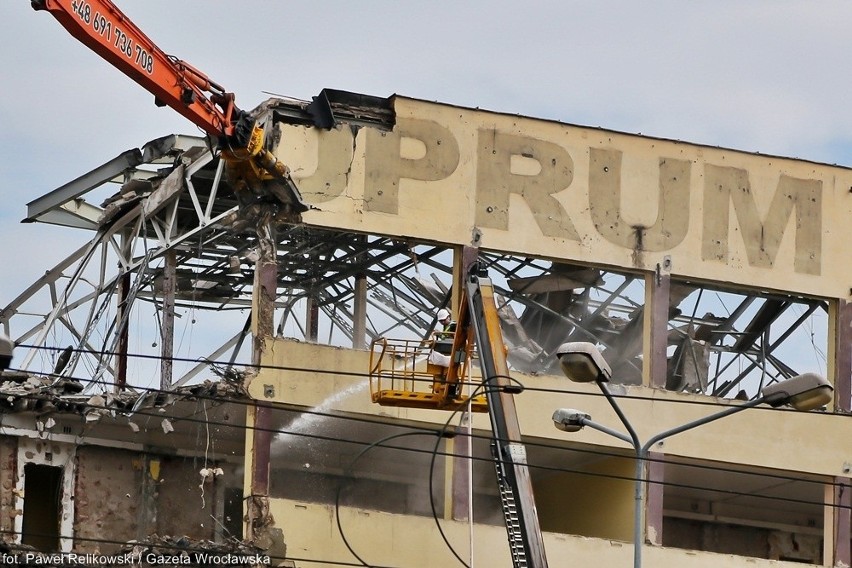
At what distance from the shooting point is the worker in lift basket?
30.7 m

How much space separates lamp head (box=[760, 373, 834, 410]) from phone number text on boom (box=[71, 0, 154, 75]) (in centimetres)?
1068

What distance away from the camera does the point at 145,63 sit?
94.5 ft

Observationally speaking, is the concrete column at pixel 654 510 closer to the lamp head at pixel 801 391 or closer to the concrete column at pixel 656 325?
the concrete column at pixel 656 325

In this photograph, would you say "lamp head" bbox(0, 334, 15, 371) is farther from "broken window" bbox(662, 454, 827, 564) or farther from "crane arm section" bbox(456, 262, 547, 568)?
"broken window" bbox(662, 454, 827, 564)

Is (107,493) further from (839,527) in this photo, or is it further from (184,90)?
(839,527)

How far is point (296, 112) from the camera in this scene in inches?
1358

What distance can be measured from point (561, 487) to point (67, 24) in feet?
57.0

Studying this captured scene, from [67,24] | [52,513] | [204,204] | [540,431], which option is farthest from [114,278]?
[67,24]

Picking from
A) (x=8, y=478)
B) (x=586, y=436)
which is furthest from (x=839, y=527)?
(x=8, y=478)

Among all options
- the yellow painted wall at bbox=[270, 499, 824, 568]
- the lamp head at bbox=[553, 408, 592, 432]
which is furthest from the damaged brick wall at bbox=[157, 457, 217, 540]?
the lamp head at bbox=[553, 408, 592, 432]

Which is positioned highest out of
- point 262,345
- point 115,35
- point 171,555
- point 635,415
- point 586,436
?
point 115,35

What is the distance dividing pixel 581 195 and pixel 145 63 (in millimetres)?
10802

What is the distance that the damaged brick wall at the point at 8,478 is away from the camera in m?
36.8

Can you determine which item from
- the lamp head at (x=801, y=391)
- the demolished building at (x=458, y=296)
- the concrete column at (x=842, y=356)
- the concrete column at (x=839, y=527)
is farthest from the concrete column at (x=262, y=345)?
the lamp head at (x=801, y=391)
